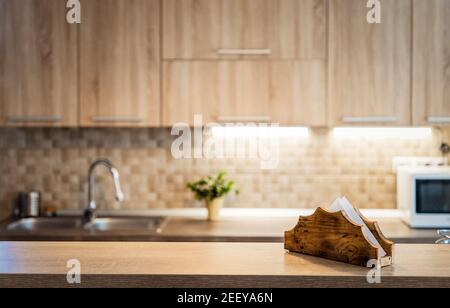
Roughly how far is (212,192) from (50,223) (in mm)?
971

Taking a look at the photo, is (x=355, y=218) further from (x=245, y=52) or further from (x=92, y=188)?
(x=92, y=188)

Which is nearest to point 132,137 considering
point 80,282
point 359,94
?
point 359,94

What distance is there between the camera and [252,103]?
312 centimetres

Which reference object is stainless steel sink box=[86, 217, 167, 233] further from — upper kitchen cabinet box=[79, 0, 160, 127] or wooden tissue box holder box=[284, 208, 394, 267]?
wooden tissue box holder box=[284, 208, 394, 267]

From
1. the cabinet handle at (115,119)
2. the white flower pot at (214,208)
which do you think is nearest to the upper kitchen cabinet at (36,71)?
the cabinet handle at (115,119)

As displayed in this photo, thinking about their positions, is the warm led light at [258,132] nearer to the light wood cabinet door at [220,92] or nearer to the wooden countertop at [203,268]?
the light wood cabinet door at [220,92]

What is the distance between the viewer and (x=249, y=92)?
10.3 ft

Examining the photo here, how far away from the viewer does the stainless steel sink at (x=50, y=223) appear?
332 cm

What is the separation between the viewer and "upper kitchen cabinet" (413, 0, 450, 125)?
307 centimetres

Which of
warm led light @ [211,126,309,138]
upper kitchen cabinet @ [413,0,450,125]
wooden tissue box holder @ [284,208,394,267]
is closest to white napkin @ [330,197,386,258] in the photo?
wooden tissue box holder @ [284,208,394,267]

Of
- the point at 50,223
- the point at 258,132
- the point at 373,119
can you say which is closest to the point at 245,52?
the point at 258,132

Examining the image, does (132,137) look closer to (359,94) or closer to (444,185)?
(359,94)

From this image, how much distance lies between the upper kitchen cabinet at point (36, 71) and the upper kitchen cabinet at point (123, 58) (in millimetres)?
91

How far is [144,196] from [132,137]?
37cm
